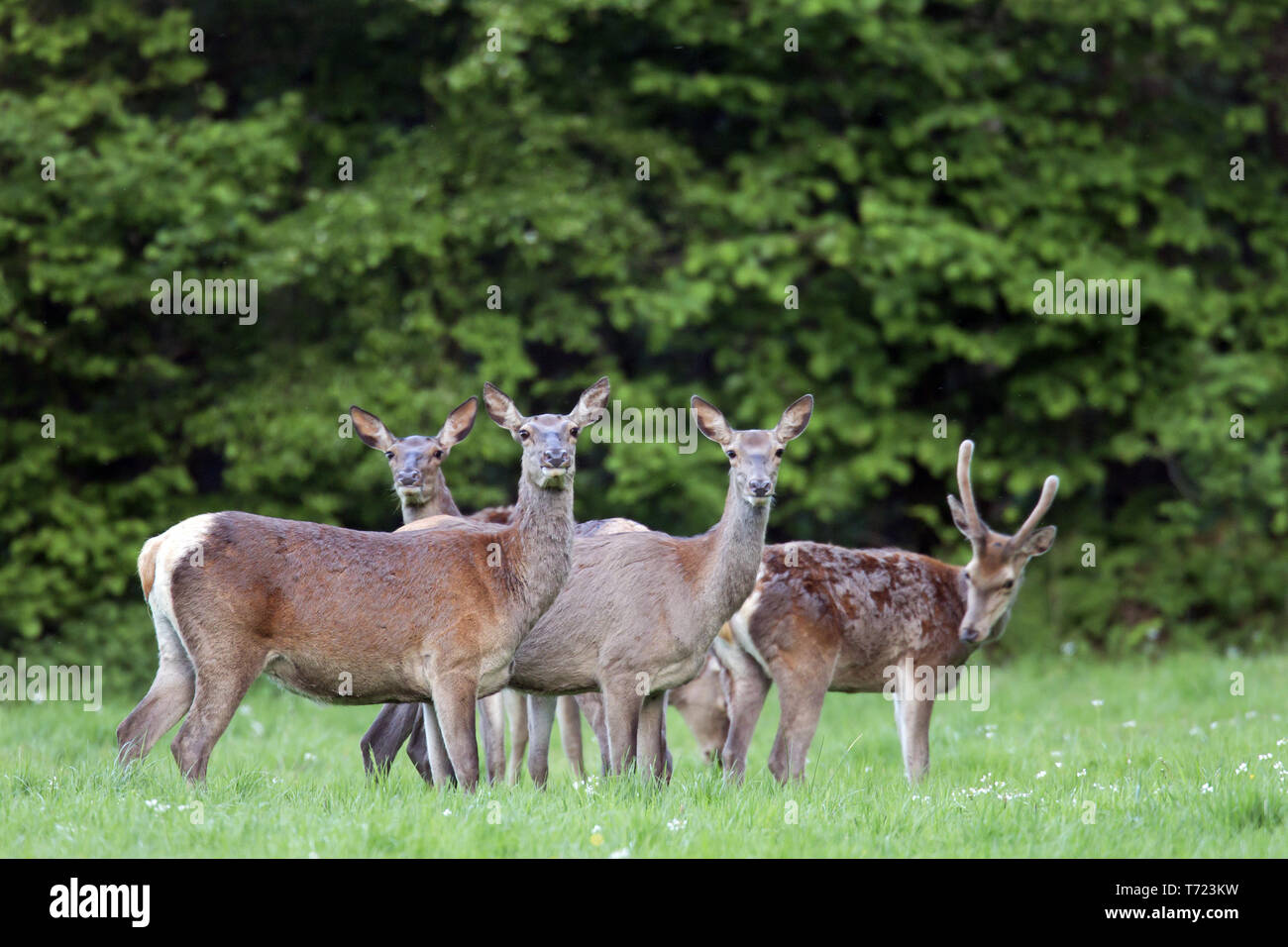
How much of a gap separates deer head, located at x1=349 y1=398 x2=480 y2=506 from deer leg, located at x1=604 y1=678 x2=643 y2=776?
1.97m

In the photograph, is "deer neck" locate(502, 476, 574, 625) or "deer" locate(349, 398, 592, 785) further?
"deer" locate(349, 398, 592, 785)

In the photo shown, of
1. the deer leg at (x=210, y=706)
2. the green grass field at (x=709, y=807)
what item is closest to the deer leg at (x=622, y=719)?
the green grass field at (x=709, y=807)

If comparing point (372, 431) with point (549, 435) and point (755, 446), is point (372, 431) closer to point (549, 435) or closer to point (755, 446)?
point (549, 435)

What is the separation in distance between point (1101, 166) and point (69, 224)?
7.96 m

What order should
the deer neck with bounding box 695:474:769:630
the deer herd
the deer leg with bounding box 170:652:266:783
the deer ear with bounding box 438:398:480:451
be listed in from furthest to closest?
1. the deer ear with bounding box 438:398:480:451
2. the deer neck with bounding box 695:474:769:630
3. the deer herd
4. the deer leg with bounding box 170:652:266:783

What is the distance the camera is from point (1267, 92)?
14.0 m

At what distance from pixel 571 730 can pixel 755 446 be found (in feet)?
6.91

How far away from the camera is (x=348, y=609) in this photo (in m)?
6.91

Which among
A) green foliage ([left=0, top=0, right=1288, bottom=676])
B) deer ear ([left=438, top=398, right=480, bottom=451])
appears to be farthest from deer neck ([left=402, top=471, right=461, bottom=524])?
green foliage ([left=0, top=0, right=1288, bottom=676])

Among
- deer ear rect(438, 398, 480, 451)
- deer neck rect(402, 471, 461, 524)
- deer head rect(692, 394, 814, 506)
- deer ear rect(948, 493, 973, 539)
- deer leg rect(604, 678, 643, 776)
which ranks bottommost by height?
deer leg rect(604, 678, 643, 776)

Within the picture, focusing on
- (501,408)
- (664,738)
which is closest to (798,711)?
(664,738)

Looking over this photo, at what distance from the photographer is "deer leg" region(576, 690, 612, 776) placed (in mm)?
7998

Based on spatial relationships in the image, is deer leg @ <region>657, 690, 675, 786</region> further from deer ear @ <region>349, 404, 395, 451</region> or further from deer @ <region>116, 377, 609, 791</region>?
deer ear @ <region>349, 404, 395, 451</region>
